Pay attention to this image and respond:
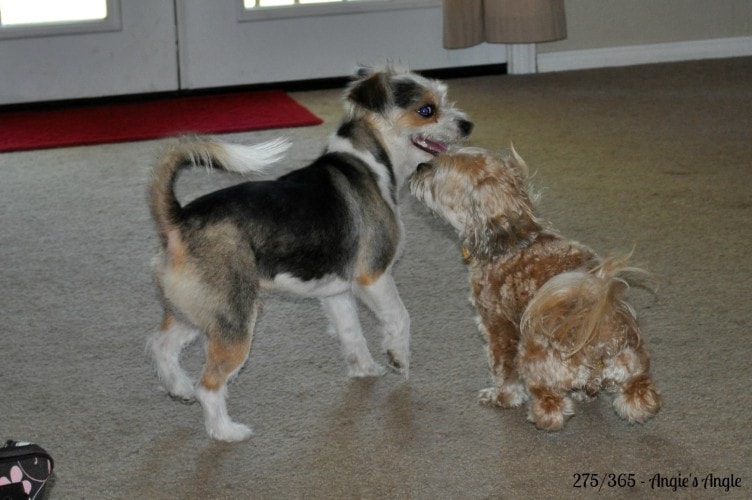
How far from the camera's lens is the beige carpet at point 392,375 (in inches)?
89.4

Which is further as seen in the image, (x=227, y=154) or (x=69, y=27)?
(x=69, y=27)

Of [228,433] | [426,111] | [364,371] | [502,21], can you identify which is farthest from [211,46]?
[228,433]

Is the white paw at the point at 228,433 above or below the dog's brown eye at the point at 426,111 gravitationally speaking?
below

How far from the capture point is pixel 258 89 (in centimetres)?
577

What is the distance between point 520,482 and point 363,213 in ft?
2.59

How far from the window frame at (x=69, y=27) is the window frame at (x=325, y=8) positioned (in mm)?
651

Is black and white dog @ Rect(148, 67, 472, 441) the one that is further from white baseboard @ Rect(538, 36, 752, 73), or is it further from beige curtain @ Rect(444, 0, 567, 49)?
white baseboard @ Rect(538, 36, 752, 73)

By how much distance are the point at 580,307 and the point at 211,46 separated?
3842mm

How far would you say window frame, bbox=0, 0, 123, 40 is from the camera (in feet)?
17.3

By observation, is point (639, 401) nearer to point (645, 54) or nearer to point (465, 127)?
point (465, 127)

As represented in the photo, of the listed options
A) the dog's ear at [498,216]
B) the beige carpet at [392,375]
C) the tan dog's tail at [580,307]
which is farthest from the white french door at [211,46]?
the tan dog's tail at [580,307]

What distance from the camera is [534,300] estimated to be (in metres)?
2.24

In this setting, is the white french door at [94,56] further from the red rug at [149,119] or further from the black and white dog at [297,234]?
the black and white dog at [297,234]

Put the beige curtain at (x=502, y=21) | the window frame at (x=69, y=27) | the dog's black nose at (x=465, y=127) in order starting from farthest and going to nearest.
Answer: the beige curtain at (x=502, y=21), the window frame at (x=69, y=27), the dog's black nose at (x=465, y=127)
